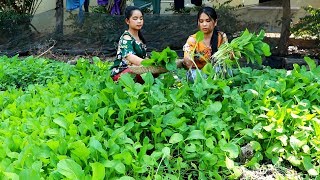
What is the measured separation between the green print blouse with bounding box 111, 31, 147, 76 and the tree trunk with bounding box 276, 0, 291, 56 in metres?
4.51

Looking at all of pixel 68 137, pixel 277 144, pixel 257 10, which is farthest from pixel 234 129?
pixel 257 10

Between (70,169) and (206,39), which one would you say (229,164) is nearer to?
(70,169)

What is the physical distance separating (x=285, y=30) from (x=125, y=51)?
4830 millimetres

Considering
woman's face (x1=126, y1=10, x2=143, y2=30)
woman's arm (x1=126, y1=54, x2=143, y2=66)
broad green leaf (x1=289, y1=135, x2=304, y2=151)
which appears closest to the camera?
broad green leaf (x1=289, y1=135, x2=304, y2=151)

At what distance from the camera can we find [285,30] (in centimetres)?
862

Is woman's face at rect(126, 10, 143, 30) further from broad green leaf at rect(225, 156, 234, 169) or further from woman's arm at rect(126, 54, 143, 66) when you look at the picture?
broad green leaf at rect(225, 156, 234, 169)

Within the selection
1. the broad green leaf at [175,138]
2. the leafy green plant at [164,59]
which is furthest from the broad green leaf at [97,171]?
the leafy green plant at [164,59]

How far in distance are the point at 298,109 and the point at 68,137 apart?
1.53 metres

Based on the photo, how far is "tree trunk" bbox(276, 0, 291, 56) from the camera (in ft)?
28.2

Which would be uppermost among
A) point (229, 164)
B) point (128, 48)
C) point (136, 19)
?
point (136, 19)

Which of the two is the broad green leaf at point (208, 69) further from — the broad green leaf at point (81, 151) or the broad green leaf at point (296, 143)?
the broad green leaf at point (81, 151)

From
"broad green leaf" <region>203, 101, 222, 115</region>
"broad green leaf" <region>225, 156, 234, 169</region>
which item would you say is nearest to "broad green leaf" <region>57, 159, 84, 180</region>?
"broad green leaf" <region>225, 156, 234, 169</region>

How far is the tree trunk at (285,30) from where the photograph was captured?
8594mm

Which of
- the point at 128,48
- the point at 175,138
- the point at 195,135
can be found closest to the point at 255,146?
the point at 195,135
